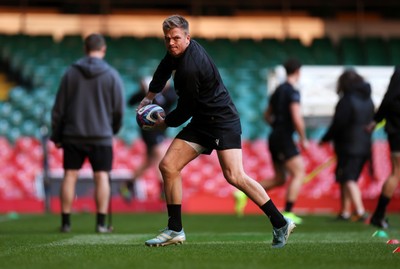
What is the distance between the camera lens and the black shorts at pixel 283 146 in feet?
41.1

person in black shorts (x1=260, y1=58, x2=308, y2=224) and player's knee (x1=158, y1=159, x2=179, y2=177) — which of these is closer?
player's knee (x1=158, y1=159, x2=179, y2=177)

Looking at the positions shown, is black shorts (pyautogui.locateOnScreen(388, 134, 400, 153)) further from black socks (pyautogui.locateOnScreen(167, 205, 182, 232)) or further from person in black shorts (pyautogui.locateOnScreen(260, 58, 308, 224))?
black socks (pyautogui.locateOnScreen(167, 205, 182, 232))

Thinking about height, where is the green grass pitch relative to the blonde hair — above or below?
below

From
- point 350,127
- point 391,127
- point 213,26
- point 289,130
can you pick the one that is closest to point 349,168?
point 350,127

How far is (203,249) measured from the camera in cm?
719

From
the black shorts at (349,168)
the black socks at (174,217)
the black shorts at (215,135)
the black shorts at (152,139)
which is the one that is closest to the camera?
the black shorts at (215,135)

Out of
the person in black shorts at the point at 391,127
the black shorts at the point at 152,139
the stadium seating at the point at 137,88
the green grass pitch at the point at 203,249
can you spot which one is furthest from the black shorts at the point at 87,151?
the stadium seating at the point at 137,88

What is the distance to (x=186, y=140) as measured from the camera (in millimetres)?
7434

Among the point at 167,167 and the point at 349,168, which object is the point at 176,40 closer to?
the point at 167,167

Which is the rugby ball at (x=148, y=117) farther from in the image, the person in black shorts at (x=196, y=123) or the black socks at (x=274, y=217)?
the black socks at (x=274, y=217)

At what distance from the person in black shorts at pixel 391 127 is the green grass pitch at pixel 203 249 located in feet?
0.95

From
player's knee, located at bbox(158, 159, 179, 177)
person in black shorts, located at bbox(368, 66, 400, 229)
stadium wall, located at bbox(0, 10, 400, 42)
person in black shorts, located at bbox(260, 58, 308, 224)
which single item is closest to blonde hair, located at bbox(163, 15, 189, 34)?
player's knee, located at bbox(158, 159, 179, 177)

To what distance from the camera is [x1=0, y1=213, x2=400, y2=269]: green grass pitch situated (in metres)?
6.04

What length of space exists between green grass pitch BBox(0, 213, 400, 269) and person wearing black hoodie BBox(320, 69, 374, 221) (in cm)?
230
